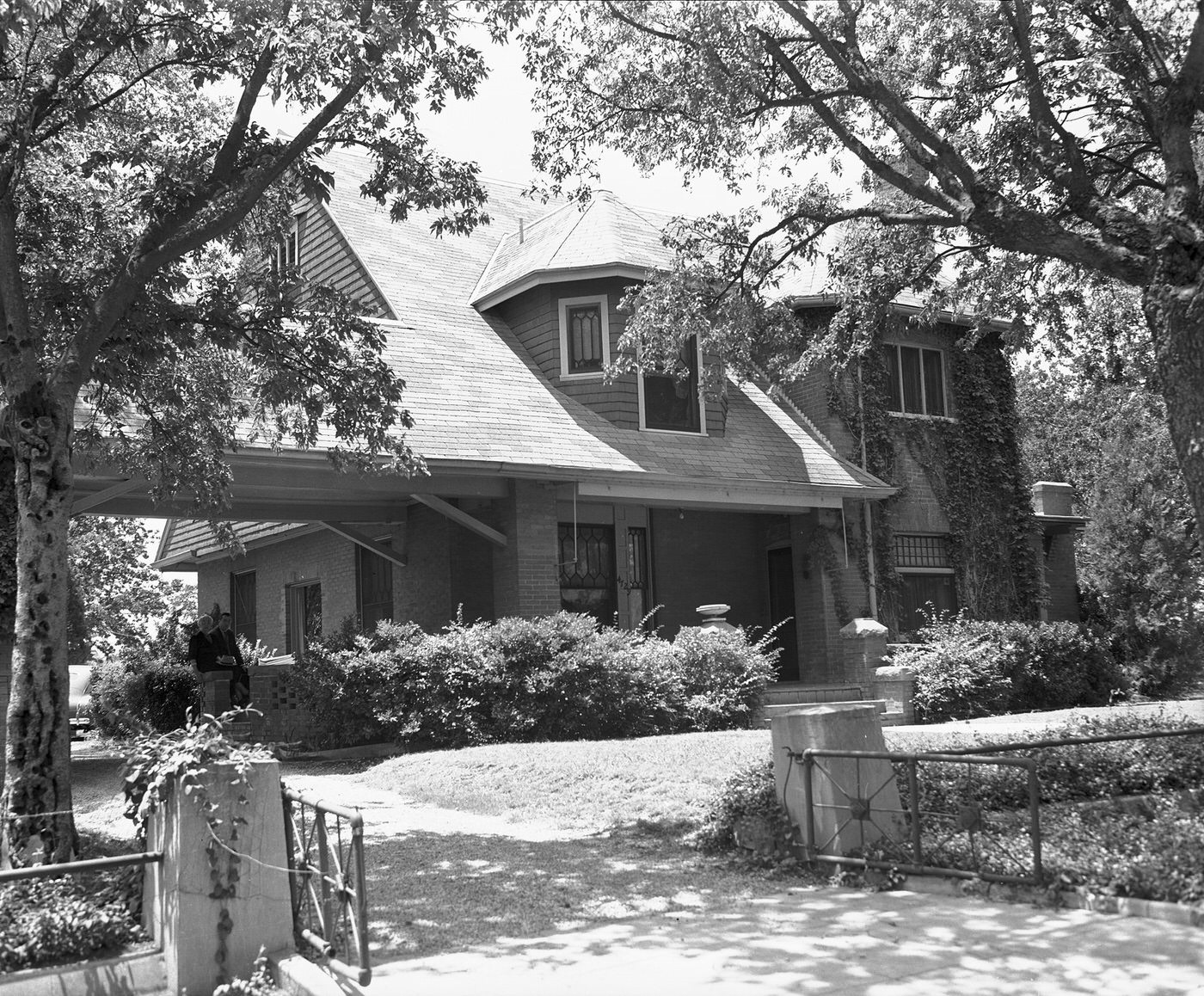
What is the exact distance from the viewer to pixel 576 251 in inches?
739

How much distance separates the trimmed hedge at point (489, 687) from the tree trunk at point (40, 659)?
22.3 feet

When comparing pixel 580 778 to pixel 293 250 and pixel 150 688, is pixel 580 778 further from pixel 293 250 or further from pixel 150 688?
pixel 293 250

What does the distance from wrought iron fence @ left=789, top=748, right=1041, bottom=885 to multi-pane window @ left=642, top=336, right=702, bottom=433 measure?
11235 mm

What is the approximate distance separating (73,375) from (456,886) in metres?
4.18

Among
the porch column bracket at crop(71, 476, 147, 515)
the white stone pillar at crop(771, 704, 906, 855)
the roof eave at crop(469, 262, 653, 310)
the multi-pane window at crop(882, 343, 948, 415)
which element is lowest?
the white stone pillar at crop(771, 704, 906, 855)

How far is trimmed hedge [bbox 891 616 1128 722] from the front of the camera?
17719 mm

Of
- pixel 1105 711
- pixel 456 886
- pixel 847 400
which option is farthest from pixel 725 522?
pixel 456 886

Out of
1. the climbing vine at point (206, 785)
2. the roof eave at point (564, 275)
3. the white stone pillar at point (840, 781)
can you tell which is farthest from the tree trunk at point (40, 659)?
the roof eave at point (564, 275)

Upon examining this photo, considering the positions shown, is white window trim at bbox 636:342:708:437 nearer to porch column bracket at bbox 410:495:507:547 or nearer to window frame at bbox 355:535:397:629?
porch column bracket at bbox 410:495:507:547

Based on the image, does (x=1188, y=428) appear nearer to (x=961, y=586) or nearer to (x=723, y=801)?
(x=723, y=801)

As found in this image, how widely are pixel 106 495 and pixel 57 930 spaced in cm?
946

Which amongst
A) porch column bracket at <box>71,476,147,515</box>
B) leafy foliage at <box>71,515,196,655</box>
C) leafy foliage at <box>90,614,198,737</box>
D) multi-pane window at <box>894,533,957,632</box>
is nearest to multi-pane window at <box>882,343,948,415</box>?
multi-pane window at <box>894,533,957,632</box>

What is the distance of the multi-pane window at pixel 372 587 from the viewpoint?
1970 cm

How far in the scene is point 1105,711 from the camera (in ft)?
54.2
